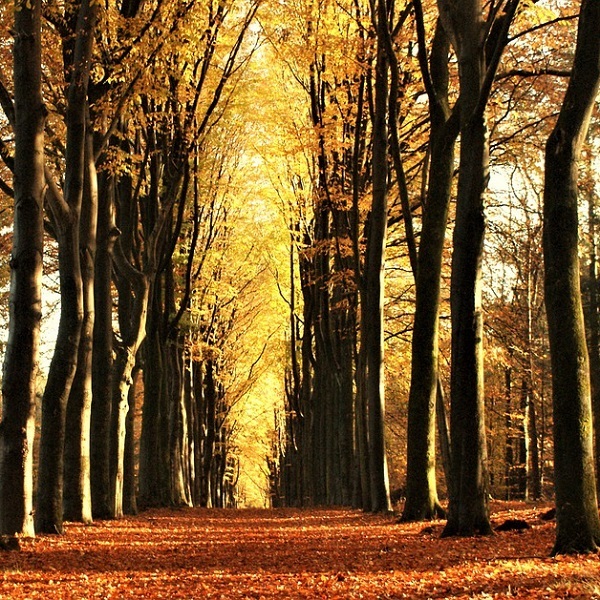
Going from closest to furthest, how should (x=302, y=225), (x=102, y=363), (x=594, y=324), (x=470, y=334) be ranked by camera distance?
(x=470, y=334), (x=102, y=363), (x=594, y=324), (x=302, y=225)

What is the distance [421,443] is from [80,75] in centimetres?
742

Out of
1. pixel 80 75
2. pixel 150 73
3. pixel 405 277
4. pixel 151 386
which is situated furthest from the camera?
pixel 405 277

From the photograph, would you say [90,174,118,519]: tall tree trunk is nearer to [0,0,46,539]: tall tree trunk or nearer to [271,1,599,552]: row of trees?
[0,0,46,539]: tall tree trunk

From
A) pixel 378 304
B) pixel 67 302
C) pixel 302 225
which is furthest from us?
pixel 302 225

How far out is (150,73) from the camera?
12.2 meters

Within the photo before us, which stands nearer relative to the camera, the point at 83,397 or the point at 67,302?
the point at 67,302

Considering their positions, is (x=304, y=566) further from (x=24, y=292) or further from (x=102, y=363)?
(x=102, y=363)

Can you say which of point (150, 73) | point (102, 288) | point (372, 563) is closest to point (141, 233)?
point (102, 288)

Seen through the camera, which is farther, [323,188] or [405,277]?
[405,277]

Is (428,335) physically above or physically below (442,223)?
below

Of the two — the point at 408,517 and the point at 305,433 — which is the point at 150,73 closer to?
the point at 408,517

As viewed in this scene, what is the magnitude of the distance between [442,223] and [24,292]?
6175 mm

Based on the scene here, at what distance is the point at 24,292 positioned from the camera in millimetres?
9328

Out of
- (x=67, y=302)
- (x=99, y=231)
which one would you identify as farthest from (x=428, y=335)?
(x=99, y=231)
